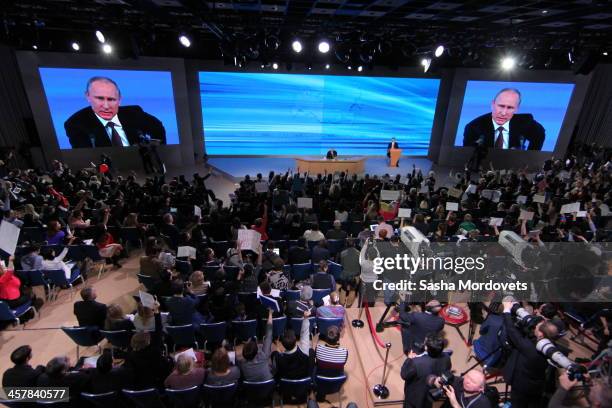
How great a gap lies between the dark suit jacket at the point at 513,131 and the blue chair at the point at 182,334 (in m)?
16.4

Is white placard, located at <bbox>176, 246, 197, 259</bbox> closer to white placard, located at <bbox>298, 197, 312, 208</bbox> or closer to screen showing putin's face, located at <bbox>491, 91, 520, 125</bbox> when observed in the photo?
white placard, located at <bbox>298, 197, 312, 208</bbox>

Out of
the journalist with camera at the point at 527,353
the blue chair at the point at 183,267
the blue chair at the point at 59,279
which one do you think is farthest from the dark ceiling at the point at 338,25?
the journalist with camera at the point at 527,353

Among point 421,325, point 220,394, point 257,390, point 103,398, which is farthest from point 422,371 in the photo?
point 103,398

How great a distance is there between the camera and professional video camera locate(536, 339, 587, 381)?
3.04m

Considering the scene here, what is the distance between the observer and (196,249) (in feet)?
22.1

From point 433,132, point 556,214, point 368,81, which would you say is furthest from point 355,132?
point 556,214

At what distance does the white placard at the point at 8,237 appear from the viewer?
239 inches

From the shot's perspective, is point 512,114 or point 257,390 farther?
point 512,114

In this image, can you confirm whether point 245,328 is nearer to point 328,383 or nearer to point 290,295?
point 290,295

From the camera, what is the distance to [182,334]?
4.96 metres

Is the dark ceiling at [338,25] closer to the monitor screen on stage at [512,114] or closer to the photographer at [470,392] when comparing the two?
the monitor screen on stage at [512,114]

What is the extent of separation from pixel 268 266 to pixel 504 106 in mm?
16064

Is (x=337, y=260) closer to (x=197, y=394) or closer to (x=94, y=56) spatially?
(x=197, y=394)

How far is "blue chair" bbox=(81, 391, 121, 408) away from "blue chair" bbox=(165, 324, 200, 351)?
3.84 ft
